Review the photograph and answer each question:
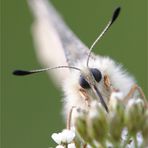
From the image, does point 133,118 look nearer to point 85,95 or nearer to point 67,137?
point 67,137

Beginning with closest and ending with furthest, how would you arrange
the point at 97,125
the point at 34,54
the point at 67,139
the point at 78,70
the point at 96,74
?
the point at 97,125, the point at 67,139, the point at 96,74, the point at 78,70, the point at 34,54

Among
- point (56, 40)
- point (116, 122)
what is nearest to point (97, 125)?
point (116, 122)

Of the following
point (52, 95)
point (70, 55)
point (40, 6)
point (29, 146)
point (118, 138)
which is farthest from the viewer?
point (52, 95)

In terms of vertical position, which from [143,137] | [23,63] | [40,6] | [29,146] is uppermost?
[40,6]

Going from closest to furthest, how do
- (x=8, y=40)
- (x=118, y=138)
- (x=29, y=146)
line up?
(x=118, y=138) → (x=29, y=146) → (x=8, y=40)

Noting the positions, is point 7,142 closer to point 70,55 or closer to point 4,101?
point 4,101

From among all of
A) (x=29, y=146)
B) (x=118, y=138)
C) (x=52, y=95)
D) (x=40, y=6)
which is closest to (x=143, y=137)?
(x=118, y=138)
